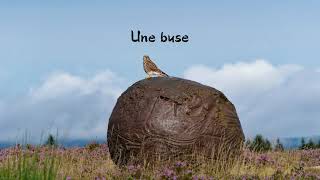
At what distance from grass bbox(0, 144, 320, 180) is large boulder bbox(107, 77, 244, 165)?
301 mm

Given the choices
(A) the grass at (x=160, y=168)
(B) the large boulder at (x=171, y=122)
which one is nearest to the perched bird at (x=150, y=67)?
(B) the large boulder at (x=171, y=122)

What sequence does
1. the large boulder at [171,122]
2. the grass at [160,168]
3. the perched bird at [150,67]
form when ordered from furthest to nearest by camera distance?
the perched bird at [150,67] < the large boulder at [171,122] < the grass at [160,168]

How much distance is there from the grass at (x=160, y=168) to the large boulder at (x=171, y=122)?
301 mm

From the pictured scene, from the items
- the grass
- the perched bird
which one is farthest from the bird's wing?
the grass

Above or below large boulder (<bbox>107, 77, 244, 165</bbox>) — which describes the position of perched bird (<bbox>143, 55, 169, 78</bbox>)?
above

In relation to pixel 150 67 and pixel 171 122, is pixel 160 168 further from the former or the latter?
pixel 150 67

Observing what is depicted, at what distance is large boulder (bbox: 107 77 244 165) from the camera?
46.2 ft

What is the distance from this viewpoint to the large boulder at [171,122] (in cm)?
1407

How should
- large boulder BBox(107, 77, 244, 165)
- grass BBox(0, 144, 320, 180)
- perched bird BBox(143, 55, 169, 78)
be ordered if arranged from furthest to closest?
perched bird BBox(143, 55, 169, 78) < large boulder BBox(107, 77, 244, 165) < grass BBox(0, 144, 320, 180)

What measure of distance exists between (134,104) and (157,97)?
0.61 metres

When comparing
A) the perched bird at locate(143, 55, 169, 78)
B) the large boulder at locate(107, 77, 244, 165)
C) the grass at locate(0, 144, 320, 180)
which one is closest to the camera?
the grass at locate(0, 144, 320, 180)

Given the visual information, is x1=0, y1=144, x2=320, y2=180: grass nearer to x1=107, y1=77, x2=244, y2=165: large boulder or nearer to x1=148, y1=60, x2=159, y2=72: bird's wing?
x1=107, y1=77, x2=244, y2=165: large boulder

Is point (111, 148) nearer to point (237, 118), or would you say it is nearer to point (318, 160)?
point (237, 118)

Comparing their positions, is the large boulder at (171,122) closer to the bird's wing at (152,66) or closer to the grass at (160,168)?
the grass at (160,168)
